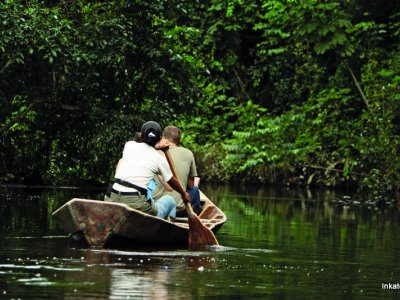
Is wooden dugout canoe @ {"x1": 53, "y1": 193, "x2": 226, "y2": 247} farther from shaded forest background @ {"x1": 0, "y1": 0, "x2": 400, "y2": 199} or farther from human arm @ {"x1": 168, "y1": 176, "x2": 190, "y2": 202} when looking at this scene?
shaded forest background @ {"x1": 0, "y1": 0, "x2": 400, "y2": 199}

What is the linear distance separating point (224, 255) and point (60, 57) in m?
8.27

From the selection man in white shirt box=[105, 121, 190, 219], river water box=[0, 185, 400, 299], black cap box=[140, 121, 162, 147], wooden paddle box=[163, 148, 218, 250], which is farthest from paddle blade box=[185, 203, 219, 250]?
black cap box=[140, 121, 162, 147]

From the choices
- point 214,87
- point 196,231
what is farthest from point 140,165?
point 214,87

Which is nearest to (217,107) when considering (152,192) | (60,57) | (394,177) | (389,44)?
(389,44)

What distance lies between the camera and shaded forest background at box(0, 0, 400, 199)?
22047 mm

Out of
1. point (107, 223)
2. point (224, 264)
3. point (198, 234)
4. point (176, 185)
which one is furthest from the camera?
point (198, 234)

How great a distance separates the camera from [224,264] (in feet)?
40.3

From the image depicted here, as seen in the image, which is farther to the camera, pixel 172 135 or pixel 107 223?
pixel 172 135

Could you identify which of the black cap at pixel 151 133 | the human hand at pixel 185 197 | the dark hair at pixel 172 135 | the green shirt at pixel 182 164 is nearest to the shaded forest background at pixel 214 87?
the dark hair at pixel 172 135

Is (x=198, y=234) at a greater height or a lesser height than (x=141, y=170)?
lesser

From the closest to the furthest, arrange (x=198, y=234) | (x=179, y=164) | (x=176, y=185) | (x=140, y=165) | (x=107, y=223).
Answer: (x=107, y=223)
(x=140, y=165)
(x=176, y=185)
(x=198, y=234)
(x=179, y=164)

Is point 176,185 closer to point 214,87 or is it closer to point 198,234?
point 198,234

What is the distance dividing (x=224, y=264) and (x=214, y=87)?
91.9ft

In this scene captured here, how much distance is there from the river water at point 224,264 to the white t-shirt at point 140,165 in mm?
862
